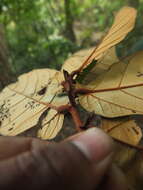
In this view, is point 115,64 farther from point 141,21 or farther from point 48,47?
point 48,47

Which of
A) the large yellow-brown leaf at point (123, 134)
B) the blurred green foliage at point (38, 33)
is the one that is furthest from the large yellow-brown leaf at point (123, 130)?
the blurred green foliage at point (38, 33)

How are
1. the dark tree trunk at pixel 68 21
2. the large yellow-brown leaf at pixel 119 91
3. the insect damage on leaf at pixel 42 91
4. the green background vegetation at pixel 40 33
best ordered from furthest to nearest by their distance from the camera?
the dark tree trunk at pixel 68 21
the green background vegetation at pixel 40 33
the insect damage on leaf at pixel 42 91
the large yellow-brown leaf at pixel 119 91

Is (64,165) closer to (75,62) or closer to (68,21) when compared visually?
(75,62)

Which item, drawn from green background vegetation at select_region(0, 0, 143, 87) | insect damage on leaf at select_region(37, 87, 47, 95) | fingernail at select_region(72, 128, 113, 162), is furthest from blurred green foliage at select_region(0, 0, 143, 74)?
fingernail at select_region(72, 128, 113, 162)

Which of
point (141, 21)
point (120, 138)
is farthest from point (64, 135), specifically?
point (141, 21)

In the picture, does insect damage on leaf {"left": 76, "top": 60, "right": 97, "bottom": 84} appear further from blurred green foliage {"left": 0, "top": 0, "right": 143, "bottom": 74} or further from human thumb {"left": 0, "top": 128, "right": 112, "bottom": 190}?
blurred green foliage {"left": 0, "top": 0, "right": 143, "bottom": 74}

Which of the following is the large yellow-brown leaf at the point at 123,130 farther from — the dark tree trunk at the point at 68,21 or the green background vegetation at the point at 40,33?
the dark tree trunk at the point at 68,21
